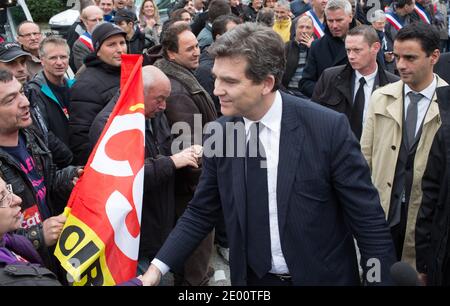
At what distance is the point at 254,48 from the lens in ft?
8.37

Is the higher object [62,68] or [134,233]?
[62,68]

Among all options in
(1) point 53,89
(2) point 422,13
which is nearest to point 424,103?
(1) point 53,89

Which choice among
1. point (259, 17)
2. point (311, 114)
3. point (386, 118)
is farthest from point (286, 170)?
point (259, 17)

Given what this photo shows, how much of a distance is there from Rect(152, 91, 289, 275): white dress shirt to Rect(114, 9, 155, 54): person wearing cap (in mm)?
5272

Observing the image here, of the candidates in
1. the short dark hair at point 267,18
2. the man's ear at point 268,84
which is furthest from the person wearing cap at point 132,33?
the man's ear at point 268,84

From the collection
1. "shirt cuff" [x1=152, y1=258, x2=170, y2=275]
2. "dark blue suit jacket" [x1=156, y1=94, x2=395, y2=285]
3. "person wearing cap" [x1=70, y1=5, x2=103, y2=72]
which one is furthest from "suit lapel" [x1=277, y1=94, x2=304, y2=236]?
"person wearing cap" [x1=70, y1=5, x2=103, y2=72]

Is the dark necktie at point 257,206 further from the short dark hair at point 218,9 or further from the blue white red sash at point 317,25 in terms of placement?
the blue white red sash at point 317,25

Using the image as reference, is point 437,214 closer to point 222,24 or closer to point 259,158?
point 259,158

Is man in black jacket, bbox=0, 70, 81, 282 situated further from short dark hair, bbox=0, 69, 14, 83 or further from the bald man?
the bald man

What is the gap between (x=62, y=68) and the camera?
5.33m

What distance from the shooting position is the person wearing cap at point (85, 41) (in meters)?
7.18

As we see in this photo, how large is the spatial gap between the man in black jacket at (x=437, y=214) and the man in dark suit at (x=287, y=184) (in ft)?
1.50
